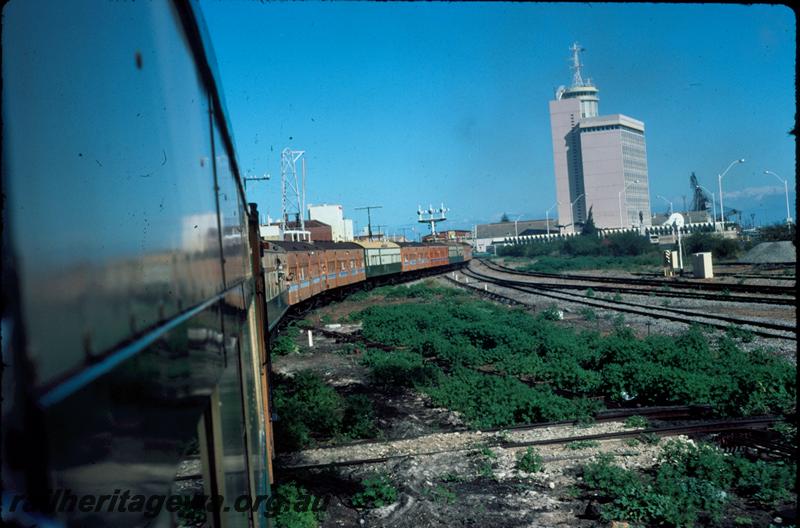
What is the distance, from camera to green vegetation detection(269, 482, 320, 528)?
19.5ft

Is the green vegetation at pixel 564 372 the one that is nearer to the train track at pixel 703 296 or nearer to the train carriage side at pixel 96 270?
the train track at pixel 703 296

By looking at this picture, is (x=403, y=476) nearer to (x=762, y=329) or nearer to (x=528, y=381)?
→ (x=528, y=381)

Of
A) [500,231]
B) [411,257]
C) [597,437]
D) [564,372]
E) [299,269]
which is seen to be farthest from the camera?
[500,231]

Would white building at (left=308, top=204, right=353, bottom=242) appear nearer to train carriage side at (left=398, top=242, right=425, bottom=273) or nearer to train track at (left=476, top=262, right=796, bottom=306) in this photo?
train carriage side at (left=398, top=242, right=425, bottom=273)

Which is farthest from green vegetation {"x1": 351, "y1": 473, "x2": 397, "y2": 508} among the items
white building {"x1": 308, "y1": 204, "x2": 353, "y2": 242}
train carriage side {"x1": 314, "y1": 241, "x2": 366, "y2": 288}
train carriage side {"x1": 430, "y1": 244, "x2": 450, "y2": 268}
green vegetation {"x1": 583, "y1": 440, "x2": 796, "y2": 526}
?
white building {"x1": 308, "y1": 204, "x2": 353, "y2": 242}

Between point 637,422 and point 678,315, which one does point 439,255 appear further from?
point 637,422

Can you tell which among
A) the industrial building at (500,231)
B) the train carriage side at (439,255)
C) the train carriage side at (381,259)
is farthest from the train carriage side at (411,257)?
the industrial building at (500,231)

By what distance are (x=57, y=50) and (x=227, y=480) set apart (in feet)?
4.02

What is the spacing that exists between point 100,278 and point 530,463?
7079 millimetres

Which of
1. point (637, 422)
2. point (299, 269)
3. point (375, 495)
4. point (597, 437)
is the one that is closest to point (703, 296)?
point (299, 269)

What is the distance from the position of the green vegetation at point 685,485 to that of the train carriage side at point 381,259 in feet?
91.6

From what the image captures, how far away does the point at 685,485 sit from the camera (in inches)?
247

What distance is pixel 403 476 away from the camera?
7340 millimetres

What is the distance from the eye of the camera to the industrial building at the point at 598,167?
403ft
